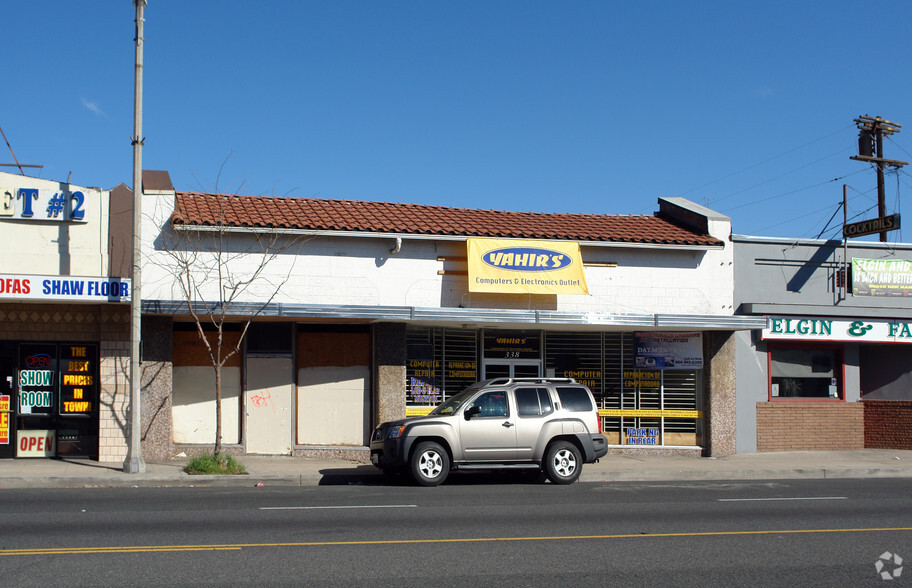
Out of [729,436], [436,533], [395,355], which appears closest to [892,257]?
[729,436]

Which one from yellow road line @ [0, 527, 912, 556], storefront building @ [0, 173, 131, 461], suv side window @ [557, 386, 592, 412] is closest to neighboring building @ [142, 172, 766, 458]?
storefront building @ [0, 173, 131, 461]

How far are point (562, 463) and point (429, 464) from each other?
7.80 feet

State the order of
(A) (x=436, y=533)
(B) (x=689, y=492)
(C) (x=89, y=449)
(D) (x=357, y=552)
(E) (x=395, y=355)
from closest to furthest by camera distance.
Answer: (D) (x=357, y=552) → (A) (x=436, y=533) → (B) (x=689, y=492) → (C) (x=89, y=449) → (E) (x=395, y=355)

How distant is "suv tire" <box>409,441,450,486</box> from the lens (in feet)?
47.2

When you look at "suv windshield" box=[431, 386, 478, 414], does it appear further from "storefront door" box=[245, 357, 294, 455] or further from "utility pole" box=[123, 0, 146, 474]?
"utility pole" box=[123, 0, 146, 474]

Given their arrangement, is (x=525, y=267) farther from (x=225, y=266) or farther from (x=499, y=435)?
(x=225, y=266)

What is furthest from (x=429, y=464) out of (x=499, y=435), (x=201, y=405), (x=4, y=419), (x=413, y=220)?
(x=4, y=419)

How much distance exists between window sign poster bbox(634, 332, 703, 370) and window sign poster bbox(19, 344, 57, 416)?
12629 mm

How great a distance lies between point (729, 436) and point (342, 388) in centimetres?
901

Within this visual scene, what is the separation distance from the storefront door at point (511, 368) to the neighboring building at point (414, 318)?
0.12 ft

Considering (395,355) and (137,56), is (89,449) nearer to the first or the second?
(395,355)

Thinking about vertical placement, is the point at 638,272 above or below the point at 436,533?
above

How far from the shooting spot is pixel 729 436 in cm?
2002

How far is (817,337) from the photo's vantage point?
67.7 feet
